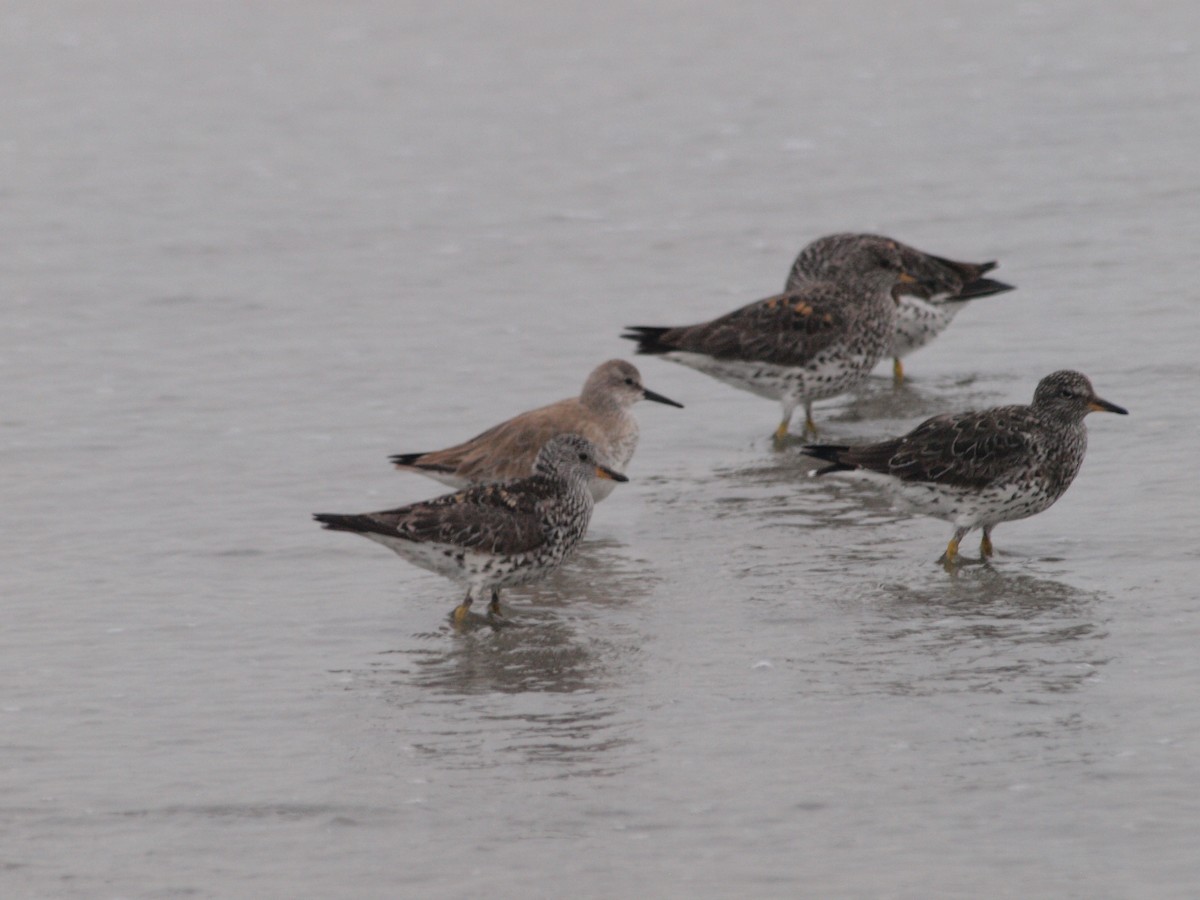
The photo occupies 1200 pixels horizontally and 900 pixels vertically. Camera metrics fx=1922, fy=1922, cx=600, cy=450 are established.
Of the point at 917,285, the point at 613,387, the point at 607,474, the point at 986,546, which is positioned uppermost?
the point at 917,285

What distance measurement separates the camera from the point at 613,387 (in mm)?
11852

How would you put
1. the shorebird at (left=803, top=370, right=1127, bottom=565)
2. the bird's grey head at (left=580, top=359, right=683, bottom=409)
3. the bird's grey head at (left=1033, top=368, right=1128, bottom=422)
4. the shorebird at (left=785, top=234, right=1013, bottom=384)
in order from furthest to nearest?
the shorebird at (left=785, top=234, right=1013, bottom=384) → the bird's grey head at (left=580, top=359, right=683, bottom=409) → the bird's grey head at (left=1033, top=368, right=1128, bottom=422) → the shorebird at (left=803, top=370, right=1127, bottom=565)

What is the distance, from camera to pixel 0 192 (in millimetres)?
20422

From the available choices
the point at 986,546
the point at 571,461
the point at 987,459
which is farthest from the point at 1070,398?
the point at 571,461

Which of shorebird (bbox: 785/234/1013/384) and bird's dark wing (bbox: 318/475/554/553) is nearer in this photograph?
bird's dark wing (bbox: 318/475/554/553)

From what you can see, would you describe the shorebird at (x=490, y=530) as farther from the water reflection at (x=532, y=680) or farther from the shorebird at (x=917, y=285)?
the shorebird at (x=917, y=285)

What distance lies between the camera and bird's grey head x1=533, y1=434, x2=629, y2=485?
10.2 meters

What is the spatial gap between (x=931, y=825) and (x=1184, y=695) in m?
1.66

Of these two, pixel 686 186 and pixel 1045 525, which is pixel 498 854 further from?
pixel 686 186

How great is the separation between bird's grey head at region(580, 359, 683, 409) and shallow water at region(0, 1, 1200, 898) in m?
0.58

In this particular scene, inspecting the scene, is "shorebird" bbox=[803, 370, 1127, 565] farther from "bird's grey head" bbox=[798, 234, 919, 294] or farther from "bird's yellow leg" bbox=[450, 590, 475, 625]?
"bird's grey head" bbox=[798, 234, 919, 294]

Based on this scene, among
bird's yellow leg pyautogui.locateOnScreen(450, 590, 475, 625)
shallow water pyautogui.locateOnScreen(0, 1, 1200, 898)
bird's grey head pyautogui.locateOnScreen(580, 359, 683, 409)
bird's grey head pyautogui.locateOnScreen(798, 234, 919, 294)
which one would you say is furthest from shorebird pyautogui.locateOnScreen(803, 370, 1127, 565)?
bird's grey head pyautogui.locateOnScreen(798, 234, 919, 294)

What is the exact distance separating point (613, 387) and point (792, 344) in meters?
1.72

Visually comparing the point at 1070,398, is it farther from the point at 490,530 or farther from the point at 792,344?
the point at 490,530
